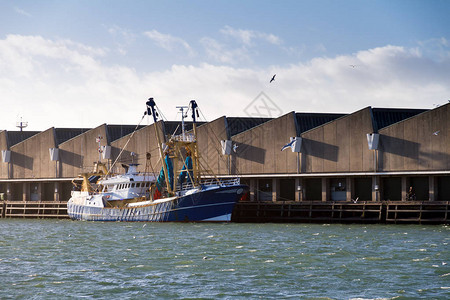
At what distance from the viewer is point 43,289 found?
76.2 ft

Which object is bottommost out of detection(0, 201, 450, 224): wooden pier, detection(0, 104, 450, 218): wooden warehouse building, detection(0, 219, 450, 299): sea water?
detection(0, 219, 450, 299): sea water

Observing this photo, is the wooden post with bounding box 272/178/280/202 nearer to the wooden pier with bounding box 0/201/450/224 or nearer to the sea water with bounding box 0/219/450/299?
the wooden pier with bounding box 0/201/450/224

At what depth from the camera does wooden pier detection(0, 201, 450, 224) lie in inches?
2106

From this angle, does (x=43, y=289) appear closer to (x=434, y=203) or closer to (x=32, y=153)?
(x=434, y=203)

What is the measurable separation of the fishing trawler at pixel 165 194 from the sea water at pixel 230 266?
1464 cm

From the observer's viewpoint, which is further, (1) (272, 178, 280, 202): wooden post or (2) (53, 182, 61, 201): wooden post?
(2) (53, 182, 61, 201): wooden post

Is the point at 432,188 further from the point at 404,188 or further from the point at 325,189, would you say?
the point at 325,189

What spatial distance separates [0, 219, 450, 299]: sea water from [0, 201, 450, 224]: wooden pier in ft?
38.3

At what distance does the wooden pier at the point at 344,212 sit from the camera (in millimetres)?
53500

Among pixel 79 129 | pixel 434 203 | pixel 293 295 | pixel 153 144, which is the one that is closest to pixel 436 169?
pixel 434 203

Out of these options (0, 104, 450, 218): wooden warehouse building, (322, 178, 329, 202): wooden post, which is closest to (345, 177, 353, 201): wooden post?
(0, 104, 450, 218): wooden warehouse building

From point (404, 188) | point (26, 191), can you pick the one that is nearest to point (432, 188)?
point (404, 188)

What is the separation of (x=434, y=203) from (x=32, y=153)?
4640 cm

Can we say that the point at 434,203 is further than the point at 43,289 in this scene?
Yes
